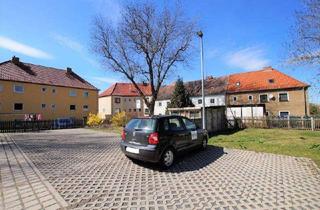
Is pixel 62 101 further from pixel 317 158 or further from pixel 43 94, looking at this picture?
pixel 317 158

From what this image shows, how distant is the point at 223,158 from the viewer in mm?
8477

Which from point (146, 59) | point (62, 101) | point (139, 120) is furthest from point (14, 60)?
point (139, 120)

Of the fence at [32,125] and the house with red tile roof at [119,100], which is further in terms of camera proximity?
the house with red tile roof at [119,100]

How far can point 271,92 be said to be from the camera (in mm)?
32188

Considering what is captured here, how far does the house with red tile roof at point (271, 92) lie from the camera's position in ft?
98.9

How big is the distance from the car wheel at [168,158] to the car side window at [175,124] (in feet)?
2.46

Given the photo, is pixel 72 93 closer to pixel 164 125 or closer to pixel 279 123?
pixel 279 123

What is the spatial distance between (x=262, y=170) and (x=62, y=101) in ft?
108

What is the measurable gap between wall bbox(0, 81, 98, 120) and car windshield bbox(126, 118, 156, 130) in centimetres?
2676

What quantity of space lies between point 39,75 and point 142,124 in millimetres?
30842

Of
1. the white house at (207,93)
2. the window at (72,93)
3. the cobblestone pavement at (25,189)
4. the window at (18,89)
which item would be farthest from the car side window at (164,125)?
the window at (72,93)

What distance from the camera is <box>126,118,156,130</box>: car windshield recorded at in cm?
719

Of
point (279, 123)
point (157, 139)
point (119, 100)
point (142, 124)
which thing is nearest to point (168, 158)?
point (157, 139)

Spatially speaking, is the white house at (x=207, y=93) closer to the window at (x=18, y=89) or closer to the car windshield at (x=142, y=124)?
the window at (x=18, y=89)
